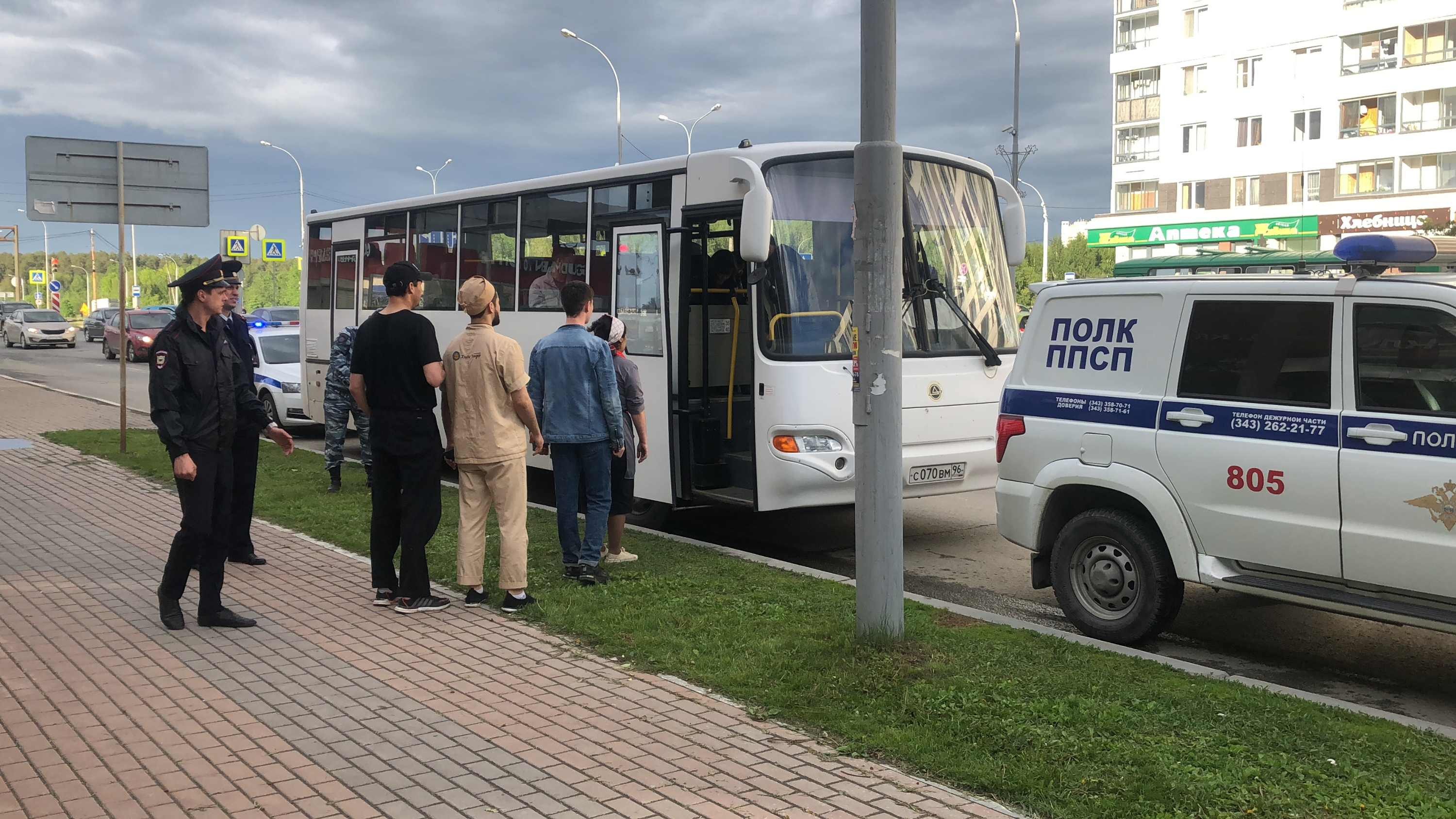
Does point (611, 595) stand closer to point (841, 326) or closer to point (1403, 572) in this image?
point (841, 326)

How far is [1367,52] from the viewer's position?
51.6 m

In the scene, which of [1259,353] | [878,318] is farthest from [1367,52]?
[878,318]

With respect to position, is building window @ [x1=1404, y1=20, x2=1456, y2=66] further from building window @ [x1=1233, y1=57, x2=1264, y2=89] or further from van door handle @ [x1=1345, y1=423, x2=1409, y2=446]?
van door handle @ [x1=1345, y1=423, x2=1409, y2=446]

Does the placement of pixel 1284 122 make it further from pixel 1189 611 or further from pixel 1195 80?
pixel 1189 611

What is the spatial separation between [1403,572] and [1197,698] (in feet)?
3.65

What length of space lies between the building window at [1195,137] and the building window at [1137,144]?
3368 millimetres

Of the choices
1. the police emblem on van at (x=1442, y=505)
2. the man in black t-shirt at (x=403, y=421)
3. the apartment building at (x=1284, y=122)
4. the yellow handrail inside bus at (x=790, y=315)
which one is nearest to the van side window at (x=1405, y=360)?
the police emblem on van at (x=1442, y=505)

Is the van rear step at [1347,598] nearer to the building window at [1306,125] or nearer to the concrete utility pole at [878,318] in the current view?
the concrete utility pole at [878,318]

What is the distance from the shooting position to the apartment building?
5016 centimetres

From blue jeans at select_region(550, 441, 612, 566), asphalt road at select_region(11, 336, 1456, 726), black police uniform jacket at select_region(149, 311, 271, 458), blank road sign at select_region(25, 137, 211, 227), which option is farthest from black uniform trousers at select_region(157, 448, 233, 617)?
blank road sign at select_region(25, 137, 211, 227)

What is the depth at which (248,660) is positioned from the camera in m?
6.11

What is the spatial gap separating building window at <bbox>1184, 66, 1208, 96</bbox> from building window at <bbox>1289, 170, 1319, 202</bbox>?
20.5 feet

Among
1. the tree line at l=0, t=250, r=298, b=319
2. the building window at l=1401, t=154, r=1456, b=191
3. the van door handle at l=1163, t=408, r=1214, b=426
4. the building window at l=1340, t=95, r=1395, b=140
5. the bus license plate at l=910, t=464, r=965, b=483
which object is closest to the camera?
the van door handle at l=1163, t=408, r=1214, b=426

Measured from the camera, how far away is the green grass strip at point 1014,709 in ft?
14.2
